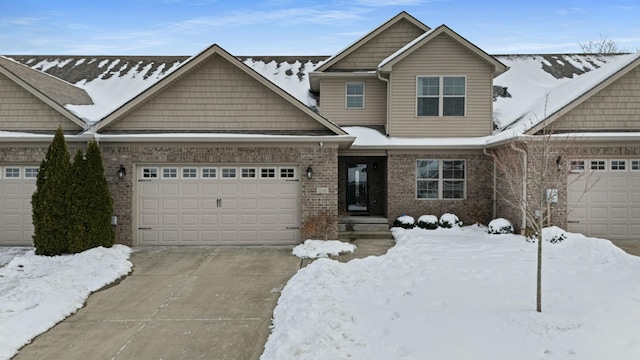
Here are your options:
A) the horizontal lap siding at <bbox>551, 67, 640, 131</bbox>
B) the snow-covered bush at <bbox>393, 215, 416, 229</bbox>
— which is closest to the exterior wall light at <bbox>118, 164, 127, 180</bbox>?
the snow-covered bush at <bbox>393, 215, 416, 229</bbox>

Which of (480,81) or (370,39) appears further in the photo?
(370,39)

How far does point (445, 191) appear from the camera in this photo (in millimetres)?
13508

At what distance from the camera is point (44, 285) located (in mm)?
7020

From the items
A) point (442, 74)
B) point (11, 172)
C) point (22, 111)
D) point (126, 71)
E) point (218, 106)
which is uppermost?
point (126, 71)

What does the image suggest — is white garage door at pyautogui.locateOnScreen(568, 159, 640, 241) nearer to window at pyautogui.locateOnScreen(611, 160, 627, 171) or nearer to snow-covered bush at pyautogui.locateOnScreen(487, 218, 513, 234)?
window at pyautogui.locateOnScreen(611, 160, 627, 171)

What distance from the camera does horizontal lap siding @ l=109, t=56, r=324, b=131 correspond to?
36.5 feet

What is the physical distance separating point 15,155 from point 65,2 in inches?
487

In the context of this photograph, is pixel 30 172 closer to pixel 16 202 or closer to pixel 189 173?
pixel 16 202

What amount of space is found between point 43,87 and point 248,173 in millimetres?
6757

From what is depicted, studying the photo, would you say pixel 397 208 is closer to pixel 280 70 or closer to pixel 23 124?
pixel 280 70

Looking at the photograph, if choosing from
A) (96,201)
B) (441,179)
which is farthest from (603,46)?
(96,201)

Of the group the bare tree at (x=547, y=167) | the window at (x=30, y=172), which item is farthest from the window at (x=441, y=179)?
the window at (x=30, y=172)

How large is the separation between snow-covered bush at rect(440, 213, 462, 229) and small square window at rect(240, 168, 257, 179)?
6.44 metres

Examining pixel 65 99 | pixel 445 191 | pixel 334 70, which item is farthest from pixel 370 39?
pixel 65 99
